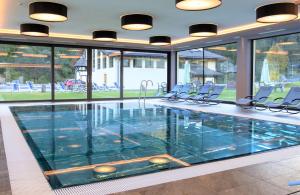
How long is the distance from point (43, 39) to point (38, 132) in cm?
709

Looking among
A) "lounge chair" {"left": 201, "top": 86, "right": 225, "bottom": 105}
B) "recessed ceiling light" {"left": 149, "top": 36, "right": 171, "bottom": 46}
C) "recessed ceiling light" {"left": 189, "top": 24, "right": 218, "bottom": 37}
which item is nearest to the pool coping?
"recessed ceiling light" {"left": 189, "top": 24, "right": 218, "bottom": 37}

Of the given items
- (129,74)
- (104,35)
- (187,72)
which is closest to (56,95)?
(129,74)

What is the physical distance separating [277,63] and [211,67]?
373 cm

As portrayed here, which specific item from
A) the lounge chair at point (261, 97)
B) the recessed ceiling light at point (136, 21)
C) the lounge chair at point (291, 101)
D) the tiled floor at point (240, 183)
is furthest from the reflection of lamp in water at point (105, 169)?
the lounge chair at point (261, 97)

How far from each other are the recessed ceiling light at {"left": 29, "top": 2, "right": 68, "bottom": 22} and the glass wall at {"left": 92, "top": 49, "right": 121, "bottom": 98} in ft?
23.3

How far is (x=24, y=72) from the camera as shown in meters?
13.1

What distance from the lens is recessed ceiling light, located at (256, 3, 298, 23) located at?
21.9 ft

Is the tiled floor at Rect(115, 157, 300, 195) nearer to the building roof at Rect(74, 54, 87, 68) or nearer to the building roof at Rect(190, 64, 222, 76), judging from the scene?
the building roof at Rect(190, 64, 222, 76)

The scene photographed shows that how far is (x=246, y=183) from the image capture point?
3.08 meters

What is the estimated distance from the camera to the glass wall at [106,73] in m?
14.5

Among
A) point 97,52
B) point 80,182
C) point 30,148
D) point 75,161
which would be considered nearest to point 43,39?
point 97,52

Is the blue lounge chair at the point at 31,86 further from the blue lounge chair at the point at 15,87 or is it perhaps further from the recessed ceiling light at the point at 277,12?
the recessed ceiling light at the point at 277,12

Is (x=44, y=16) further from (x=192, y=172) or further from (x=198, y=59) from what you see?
(x=198, y=59)

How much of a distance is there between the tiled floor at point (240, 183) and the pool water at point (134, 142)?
651 millimetres
